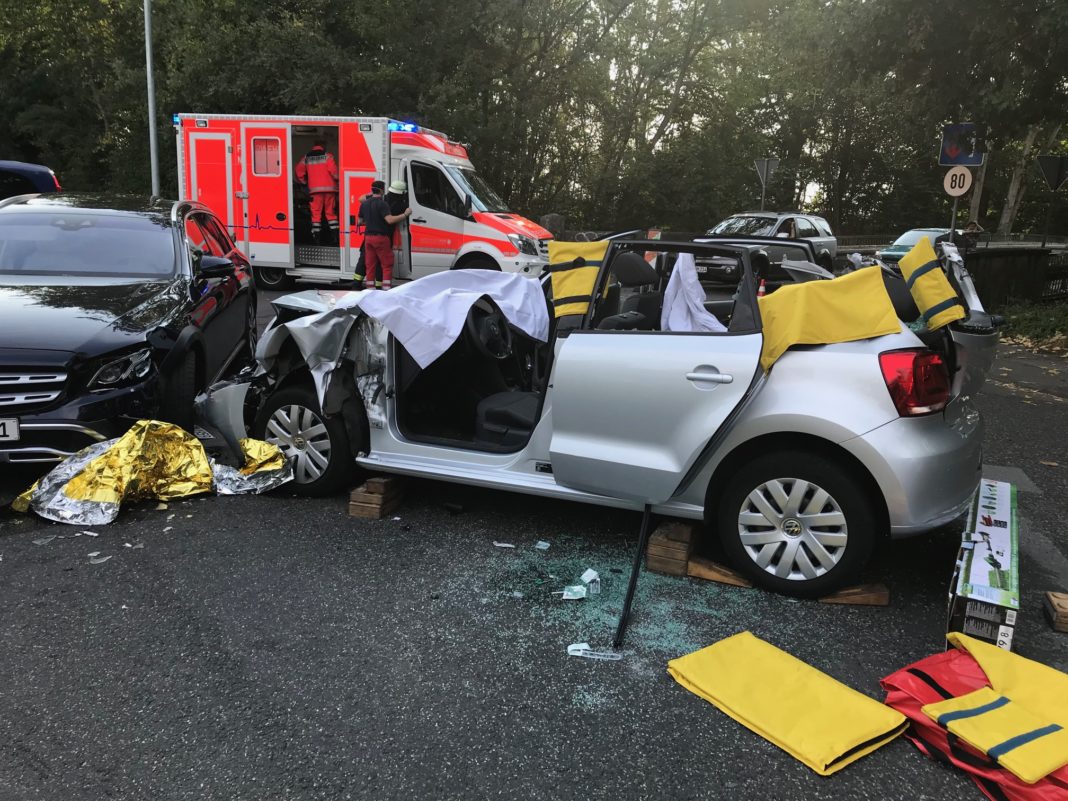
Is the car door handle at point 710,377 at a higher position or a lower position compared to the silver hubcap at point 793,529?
higher

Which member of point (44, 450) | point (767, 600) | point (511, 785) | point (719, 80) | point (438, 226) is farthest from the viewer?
point (719, 80)

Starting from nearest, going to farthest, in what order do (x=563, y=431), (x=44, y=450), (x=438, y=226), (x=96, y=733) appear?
(x=96, y=733)
(x=563, y=431)
(x=44, y=450)
(x=438, y=226)

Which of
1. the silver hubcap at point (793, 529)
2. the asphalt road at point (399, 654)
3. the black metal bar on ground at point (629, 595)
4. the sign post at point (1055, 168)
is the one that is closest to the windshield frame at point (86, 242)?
the asphalt road at point (399, 654)

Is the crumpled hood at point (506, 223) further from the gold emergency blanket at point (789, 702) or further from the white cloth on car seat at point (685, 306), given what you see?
the gold emergency blanket at point (789, 702)

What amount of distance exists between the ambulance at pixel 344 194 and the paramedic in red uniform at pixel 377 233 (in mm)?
857

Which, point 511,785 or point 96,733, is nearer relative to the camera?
point 511,785

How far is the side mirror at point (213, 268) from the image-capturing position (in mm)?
6000

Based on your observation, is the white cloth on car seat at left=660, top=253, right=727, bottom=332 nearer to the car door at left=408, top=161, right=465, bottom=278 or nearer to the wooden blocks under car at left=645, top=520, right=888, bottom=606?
the wooden blocks under car at left=645, top=520, right=888, bottom=606

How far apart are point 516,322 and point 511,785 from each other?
8.73ft

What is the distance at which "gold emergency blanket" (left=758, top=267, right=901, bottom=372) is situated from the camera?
3.54 m

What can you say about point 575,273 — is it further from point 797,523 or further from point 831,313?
point 797,523

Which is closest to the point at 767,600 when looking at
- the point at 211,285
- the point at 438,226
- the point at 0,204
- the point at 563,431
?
the point at 563,431

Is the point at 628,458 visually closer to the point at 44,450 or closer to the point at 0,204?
the point at 44,450

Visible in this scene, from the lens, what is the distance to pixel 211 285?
616 cm
